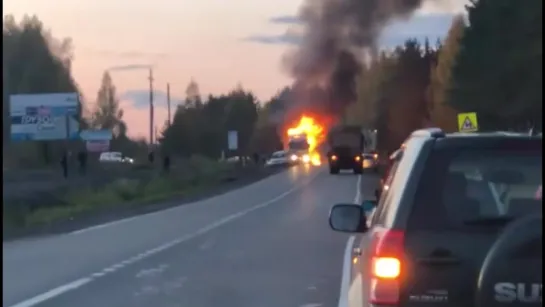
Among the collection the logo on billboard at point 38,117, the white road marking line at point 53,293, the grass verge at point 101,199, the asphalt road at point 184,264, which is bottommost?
the grass verge at point 101,199

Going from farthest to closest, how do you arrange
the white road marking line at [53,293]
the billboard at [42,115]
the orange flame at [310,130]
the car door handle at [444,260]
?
1. the orange flame at [310,130]
2. the billboard at [42,115]
3. the white road marking line at [53,293]
4. the car door handle at [444,260]

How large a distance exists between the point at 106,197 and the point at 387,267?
43.9 m

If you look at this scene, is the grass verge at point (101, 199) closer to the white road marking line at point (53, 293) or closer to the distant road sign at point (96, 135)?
the white road marking line at point (53, 293)

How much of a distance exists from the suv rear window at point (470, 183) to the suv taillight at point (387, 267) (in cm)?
11

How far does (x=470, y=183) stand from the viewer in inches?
242

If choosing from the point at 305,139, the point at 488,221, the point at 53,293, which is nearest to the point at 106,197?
the point at 53,293

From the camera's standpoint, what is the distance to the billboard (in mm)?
84375

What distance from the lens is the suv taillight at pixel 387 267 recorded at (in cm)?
564

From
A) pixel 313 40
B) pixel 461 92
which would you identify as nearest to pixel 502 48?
pixel 461 92

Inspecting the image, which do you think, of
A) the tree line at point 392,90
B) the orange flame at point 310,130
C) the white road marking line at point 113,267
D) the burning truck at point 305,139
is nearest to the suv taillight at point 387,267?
the white road marking line at point 113,267

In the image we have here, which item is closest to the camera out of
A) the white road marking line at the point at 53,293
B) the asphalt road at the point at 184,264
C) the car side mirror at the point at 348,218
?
the car side mirror at the point at 348,218

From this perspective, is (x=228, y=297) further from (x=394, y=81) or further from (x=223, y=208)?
(x=394, y=81)

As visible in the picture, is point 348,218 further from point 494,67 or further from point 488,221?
point 494,67

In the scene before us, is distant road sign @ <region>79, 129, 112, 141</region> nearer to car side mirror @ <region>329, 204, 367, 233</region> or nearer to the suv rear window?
car side mirror @ <region>329, 204, 367, 233</region>
